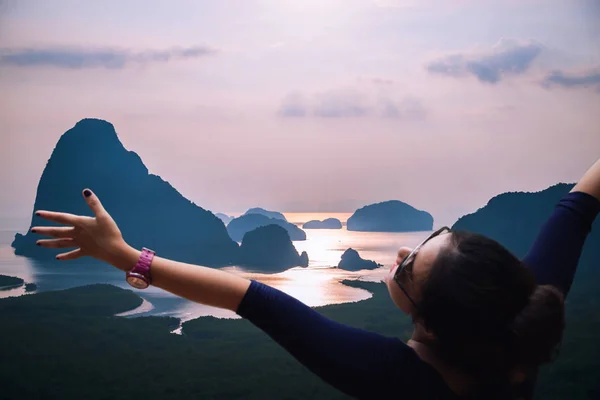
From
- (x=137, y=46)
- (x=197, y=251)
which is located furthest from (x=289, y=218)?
(x=137, y=46)

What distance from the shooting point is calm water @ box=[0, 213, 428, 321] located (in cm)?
300

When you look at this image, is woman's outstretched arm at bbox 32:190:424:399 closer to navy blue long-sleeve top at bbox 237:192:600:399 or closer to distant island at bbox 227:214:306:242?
navy blue long-sleeve top at bbox 237:192:600:399

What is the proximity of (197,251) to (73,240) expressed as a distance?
9.10 ft

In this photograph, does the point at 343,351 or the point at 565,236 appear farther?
the point at 565,236

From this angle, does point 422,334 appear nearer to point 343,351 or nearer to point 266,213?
point 343,351

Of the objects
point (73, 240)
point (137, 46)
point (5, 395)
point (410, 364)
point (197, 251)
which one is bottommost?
point (5, 395)

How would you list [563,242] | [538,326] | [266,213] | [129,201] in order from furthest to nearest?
1. [266,213]
2. [129,201]
3. [563,242]
4. [538,326]

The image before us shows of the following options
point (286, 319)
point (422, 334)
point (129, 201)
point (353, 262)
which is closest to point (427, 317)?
point (422, 334)

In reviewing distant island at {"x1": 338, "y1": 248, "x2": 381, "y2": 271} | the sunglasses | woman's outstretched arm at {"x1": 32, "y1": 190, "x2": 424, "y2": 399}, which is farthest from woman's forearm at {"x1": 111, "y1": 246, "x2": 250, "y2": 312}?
distant island at {"x1": 338, "y1": 248, "x2": 381, "y2": 271}

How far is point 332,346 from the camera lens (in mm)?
658

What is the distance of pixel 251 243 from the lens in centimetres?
334

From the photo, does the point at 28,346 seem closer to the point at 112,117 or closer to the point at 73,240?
the point at 112,117

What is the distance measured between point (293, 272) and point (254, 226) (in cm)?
43

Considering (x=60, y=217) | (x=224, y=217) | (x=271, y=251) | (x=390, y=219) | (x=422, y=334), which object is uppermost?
(x=60, y=217)
